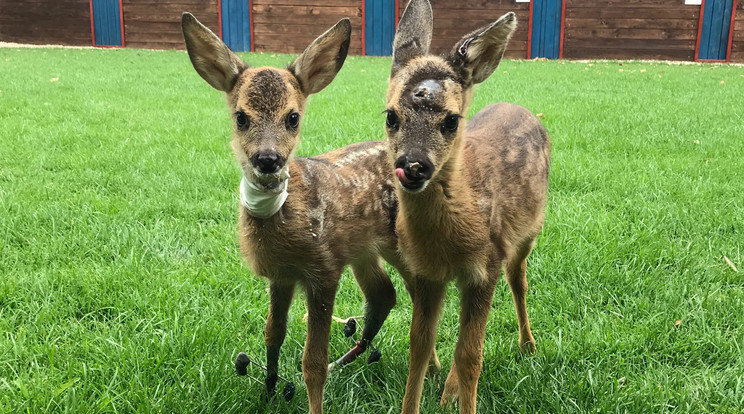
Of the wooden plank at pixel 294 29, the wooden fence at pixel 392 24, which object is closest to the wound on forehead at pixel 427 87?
the wooden fence at pixel 392 24

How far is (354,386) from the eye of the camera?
2.70m

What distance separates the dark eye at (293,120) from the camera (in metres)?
2.39

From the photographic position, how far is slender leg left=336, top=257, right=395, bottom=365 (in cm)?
280

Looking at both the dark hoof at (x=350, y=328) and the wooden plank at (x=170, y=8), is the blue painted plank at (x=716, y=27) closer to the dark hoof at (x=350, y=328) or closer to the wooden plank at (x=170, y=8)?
the wooden plank at (x=170, y=8)

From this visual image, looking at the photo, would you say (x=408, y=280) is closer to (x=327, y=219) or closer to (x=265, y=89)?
(x=327, y=219)

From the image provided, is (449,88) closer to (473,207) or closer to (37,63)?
(473,207)

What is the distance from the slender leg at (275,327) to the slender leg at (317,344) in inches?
6.2

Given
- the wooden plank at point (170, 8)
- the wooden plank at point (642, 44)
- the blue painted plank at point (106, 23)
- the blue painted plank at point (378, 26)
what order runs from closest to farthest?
the wooden plank at point (642, 44) → the blue painted plank at point (378, 26) → the wooden plank at point (170, 8) → the blue painted plank at point (106, 23)

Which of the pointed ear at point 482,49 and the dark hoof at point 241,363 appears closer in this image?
the pointed ear at point 482,49

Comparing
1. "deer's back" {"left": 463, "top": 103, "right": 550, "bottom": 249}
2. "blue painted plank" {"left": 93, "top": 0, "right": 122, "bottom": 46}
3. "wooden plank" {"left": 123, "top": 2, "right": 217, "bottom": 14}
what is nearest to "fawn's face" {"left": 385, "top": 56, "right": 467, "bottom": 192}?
"deer's back" {"left": 463, "top": 103, "right": 550, "bottom": 249}

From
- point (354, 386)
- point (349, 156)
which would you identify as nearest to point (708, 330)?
point (354, 386)

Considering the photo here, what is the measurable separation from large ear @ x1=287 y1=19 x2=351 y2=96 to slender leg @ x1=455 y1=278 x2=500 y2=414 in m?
1.03

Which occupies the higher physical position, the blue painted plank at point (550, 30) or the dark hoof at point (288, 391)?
the blue painted plank at point (550, 30)

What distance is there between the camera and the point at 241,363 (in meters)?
2.43
